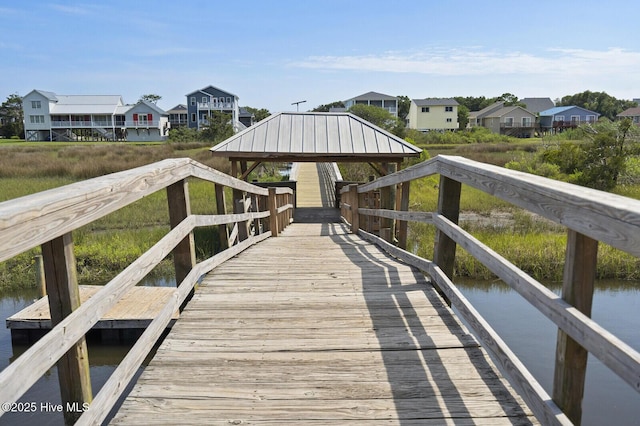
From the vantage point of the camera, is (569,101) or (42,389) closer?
(42,389)

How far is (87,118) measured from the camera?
65812mm

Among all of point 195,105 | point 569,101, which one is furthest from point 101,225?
point 569,101

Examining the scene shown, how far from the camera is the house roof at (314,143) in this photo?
46.4ft

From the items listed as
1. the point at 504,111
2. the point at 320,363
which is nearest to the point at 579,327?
the point at 320,363

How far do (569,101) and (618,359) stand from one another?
112553 millimetres

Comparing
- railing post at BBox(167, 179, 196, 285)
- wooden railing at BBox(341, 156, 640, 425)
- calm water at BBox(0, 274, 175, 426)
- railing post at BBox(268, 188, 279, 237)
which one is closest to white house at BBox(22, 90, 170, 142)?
calm water at BBox(0, 274, 175, 426)

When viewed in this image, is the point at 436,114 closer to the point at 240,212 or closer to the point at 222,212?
the point at 240,212

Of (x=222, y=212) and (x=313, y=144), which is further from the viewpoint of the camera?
(x=313, y=144)

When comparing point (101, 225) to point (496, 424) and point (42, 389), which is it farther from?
point (496, 424)

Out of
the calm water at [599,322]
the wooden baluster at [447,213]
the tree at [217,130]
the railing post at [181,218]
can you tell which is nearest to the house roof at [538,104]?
the tree at [217,130]

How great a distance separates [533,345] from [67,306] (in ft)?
24.3

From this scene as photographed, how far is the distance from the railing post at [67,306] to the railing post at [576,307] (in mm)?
1889

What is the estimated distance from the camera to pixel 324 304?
3758 millimetres

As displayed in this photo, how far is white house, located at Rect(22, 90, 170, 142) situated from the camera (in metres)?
64.3
